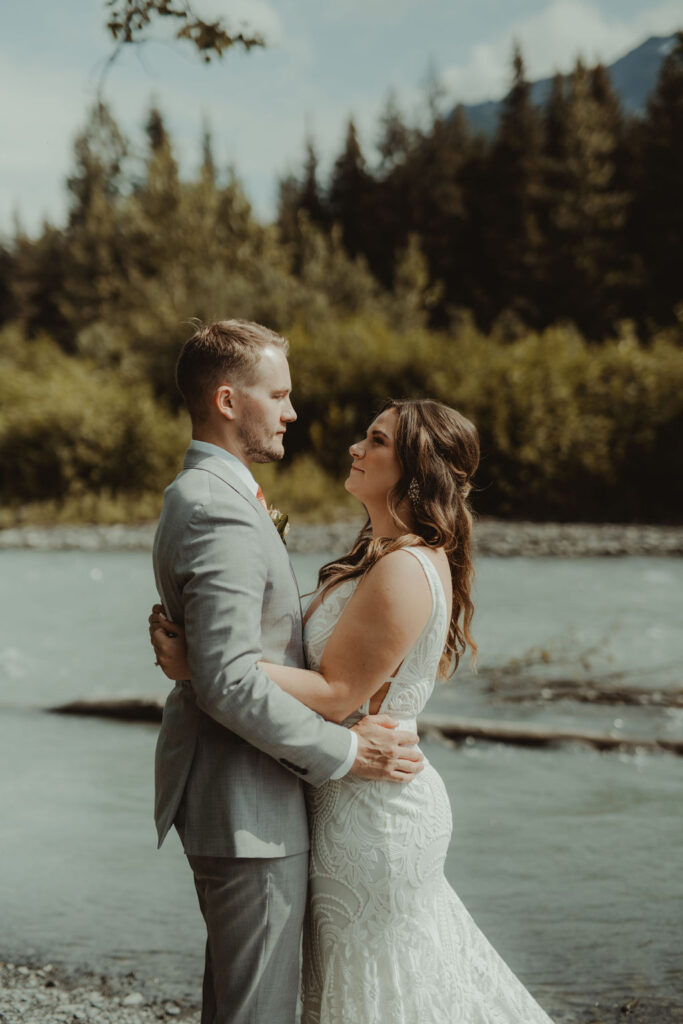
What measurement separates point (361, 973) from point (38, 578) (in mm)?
16234

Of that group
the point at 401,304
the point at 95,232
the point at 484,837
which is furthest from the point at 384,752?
the point at 95,232

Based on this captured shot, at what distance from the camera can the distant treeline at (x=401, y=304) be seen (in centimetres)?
2230

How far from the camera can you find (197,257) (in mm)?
36219

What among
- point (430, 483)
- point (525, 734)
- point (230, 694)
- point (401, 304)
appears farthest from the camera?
point (401, 304)

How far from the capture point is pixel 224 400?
266 centimetres

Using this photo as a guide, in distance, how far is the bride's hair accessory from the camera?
2896mm

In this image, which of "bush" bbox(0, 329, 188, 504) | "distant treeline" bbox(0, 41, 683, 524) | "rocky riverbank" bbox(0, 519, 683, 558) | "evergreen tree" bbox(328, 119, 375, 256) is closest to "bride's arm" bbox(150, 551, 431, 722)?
"distant treeline" bbox(0, 41, 683, 524)

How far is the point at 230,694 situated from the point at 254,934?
597mm

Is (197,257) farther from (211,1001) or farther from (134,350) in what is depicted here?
(211,1001)

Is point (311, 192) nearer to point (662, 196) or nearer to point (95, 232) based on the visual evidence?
point (95, 232)

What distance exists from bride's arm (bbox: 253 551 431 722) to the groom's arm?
0.10m

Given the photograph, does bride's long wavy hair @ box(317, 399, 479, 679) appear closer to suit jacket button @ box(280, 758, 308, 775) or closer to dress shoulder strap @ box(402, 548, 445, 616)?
dress shoulder strap @ box(402, 548, 445, 616)

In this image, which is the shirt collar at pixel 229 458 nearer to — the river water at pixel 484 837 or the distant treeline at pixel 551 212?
the river water at pixel 484 837

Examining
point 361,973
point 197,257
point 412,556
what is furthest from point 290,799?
point 197,257
